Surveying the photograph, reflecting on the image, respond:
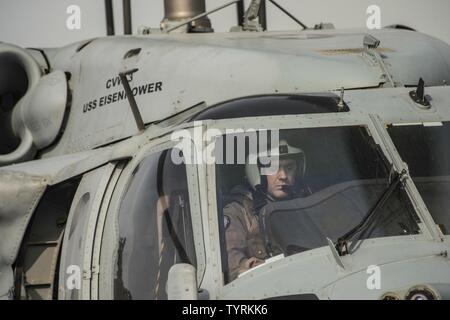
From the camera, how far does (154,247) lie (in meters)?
5.15

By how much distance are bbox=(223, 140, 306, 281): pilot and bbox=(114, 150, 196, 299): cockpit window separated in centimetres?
21

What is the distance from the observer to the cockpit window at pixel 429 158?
4.96 meters

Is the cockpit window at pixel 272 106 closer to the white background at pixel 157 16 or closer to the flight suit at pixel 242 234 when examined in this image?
the flight suit at pixel 242 234

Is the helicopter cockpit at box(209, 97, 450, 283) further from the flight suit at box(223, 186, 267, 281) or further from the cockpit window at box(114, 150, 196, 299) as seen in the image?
the cockpit window at box(114, 150, 196, 299)

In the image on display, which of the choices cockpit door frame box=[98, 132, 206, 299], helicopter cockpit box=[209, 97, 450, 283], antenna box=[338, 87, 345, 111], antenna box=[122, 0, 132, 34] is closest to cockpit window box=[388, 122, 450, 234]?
helicopter cockpit box=[209, 97, 450, 283]

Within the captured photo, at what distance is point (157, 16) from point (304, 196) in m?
5.36

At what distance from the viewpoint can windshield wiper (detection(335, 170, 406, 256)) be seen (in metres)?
4.62

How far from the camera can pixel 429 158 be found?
520cm

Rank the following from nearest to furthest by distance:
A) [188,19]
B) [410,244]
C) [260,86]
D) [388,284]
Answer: [388,284] → [410,244] → [260,86] → [188,19]

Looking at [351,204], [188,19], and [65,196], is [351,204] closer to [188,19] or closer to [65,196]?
[65,196]

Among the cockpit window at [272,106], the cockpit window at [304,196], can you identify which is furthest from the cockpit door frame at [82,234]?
the cockpit window at [304,196]

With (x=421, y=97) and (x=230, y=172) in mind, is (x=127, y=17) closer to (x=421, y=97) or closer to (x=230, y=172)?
(x=421, y=97)

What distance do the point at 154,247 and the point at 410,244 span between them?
1.26 m
